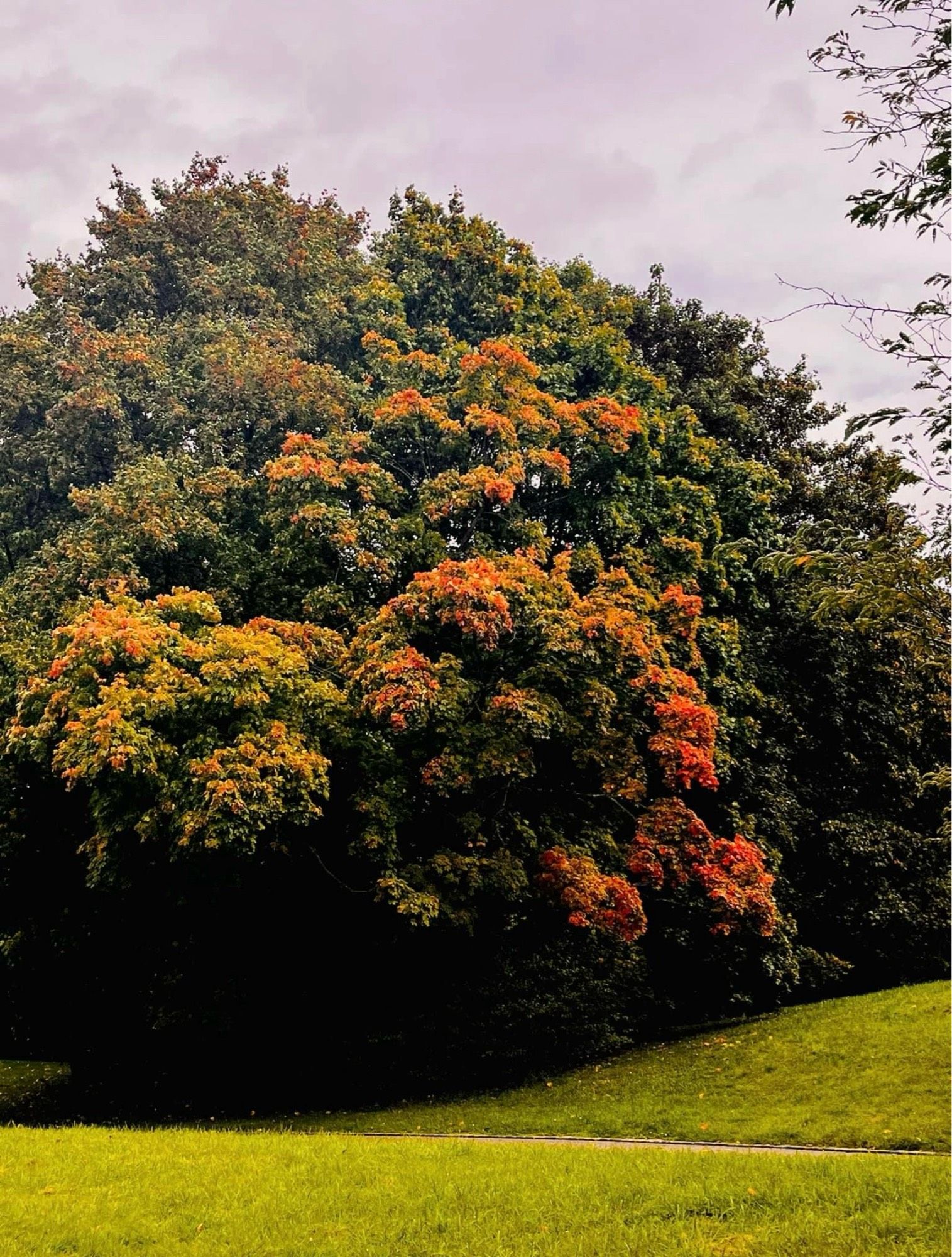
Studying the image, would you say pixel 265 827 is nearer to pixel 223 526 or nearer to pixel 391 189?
pixel 223 526

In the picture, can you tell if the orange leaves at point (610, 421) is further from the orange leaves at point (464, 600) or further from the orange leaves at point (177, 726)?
the orange leaves at point (177, 726)

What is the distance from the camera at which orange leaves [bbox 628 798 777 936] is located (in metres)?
14.2

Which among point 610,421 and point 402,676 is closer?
point 402,676

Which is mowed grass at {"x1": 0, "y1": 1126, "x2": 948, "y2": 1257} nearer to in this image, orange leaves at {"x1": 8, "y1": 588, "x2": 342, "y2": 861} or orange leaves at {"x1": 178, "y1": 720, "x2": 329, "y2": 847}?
orange leaves at {"x1": 178, "y1": 720, "x2": 329, "y2": 847}

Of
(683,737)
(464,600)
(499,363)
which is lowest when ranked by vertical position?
(683,737)

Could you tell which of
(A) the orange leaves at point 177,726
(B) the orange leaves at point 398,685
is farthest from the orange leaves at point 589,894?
(A) the orange leaves at point 177,726

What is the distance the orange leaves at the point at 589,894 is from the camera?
13312 mm

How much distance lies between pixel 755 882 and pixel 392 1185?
8.10m

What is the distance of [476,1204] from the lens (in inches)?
287

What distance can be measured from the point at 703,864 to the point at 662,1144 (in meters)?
4.57

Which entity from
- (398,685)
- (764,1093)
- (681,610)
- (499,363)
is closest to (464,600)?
(398,685)

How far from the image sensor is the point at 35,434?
18.4 meters

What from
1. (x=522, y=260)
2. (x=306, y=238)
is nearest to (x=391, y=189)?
(x=306, y=238)

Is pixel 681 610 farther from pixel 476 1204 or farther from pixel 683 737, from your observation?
pixel 476 1204
